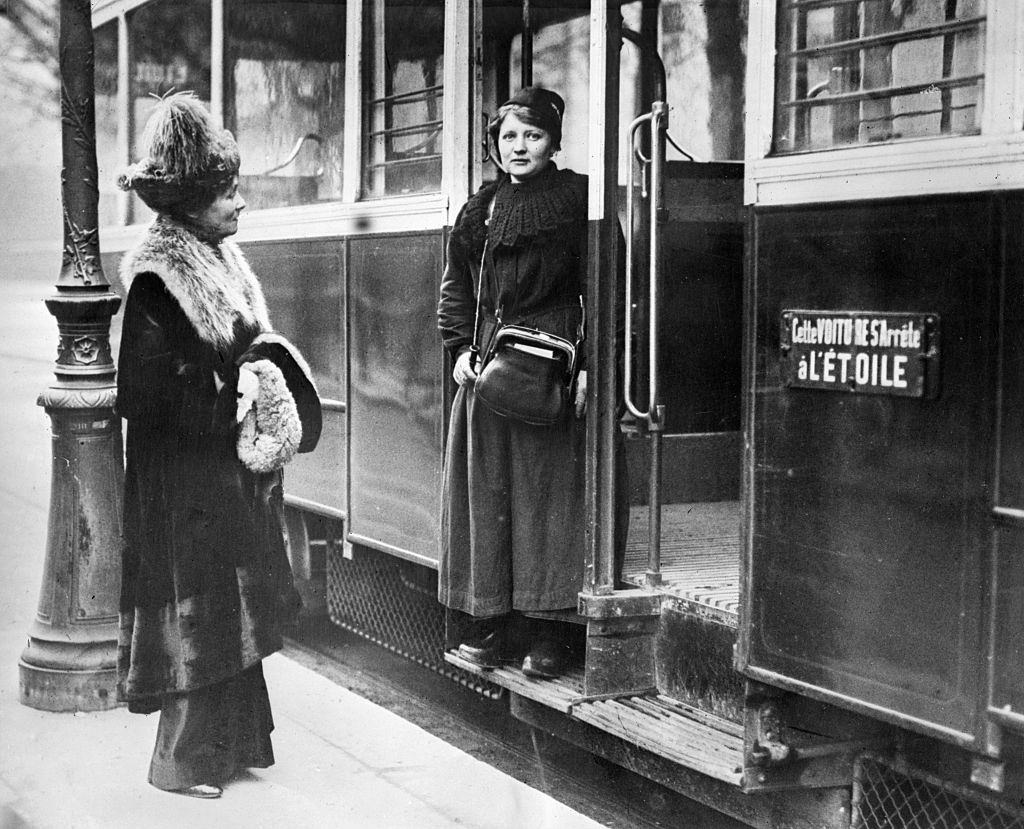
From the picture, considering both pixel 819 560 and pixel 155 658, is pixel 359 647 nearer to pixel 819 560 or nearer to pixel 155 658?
pixel 155 658

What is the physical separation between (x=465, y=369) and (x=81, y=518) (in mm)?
1270

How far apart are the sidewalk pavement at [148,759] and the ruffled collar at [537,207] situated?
1.41m

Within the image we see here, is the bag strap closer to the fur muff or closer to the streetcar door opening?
the streetcar door opening

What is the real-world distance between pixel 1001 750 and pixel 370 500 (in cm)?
264

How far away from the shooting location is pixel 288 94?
4.78 metres

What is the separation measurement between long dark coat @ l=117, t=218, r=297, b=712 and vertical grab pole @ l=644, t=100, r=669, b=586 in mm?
1051

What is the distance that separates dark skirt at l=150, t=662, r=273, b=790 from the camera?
351 cm

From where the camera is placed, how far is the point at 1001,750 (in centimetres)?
258

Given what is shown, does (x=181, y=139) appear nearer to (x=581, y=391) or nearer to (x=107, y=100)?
(x=581, y=391)

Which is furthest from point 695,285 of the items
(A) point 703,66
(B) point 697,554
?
(B) point 697,554

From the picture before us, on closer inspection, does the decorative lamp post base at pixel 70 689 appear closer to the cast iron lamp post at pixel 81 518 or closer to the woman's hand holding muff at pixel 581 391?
the cast iron lamp post at pixel 81 518

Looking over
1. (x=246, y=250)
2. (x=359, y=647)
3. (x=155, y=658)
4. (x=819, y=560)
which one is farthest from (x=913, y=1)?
(x=359, y=647)

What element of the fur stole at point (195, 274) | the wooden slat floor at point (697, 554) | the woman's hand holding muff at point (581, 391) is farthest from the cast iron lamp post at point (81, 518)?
the wooden slat floor at point (697, 554)

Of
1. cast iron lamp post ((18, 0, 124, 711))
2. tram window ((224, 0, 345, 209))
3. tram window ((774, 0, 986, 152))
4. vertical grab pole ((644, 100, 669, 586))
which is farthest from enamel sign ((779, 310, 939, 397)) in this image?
tram window ((224, 0, 345, 209))
